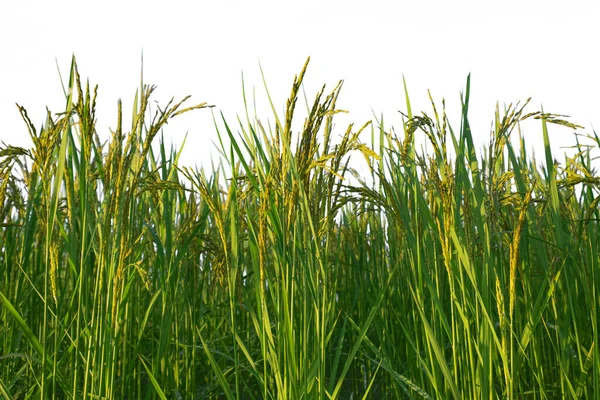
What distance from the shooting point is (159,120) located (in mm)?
2240

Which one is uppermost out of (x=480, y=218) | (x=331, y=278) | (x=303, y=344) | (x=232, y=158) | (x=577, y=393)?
(x=232, y=158)

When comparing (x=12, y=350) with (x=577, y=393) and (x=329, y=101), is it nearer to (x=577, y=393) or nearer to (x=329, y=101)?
(x=329, y=101)

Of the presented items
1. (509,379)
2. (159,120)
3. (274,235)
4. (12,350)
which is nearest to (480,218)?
(509,379)

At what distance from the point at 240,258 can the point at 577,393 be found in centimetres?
201

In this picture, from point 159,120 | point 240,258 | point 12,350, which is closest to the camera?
point 159,120

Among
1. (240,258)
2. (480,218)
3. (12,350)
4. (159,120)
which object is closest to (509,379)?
(480,218)

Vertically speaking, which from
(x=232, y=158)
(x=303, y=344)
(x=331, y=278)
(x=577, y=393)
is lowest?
(x=577, y=393)

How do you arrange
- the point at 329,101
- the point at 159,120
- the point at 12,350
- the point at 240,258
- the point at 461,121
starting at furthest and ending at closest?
the point at 240,258 < the point at 12,350 < the point at 461,121 < the point at 159,120 < the point at 329,101

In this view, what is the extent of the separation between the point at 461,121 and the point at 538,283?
1171 millimetres

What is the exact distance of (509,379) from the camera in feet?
7.50

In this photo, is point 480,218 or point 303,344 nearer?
point 303,344

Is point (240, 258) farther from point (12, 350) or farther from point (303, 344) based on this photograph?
point (303, 344)

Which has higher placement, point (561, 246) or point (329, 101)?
point (329, 101)

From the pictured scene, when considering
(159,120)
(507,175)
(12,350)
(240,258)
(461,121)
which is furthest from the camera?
(240,258)
